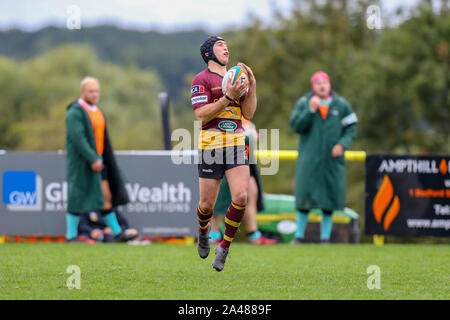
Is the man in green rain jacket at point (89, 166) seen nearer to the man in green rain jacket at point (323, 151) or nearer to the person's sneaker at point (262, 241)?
the person's sneaker at point (262, 241)

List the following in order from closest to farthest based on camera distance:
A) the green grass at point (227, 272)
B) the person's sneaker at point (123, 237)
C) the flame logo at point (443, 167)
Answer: the green grass at point (227, 272), the person's sneaker at point (123, 237), the flame logo at point (443, 167)

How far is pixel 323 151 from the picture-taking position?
42.2 feet

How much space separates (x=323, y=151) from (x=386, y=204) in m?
1.36

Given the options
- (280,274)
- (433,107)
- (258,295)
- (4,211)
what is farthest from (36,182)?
(433,107)

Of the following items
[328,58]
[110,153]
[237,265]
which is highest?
[328,58]

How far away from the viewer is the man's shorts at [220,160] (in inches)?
328

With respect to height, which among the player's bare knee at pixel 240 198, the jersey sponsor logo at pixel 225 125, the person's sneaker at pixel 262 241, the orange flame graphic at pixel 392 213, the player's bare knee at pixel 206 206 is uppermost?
the jersey sponsor logo at pixel 225 125

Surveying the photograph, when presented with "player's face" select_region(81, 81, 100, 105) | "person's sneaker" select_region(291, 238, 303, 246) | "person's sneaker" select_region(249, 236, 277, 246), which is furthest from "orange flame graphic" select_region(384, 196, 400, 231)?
"player's face" select_region(81, 81, 100, 105)

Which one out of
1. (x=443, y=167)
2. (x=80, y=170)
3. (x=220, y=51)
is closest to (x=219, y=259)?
(x=220, y=51)

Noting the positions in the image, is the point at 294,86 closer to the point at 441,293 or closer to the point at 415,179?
the point at 415,179

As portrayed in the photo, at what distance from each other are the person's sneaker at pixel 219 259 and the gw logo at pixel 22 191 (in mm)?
5799

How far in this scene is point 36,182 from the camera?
43.9 feet

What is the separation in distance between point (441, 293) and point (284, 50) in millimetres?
45432

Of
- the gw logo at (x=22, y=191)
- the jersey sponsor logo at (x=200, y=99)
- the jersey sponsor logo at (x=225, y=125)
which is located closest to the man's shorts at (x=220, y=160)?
the jersey sponsor logo at (x=225, y=125)
